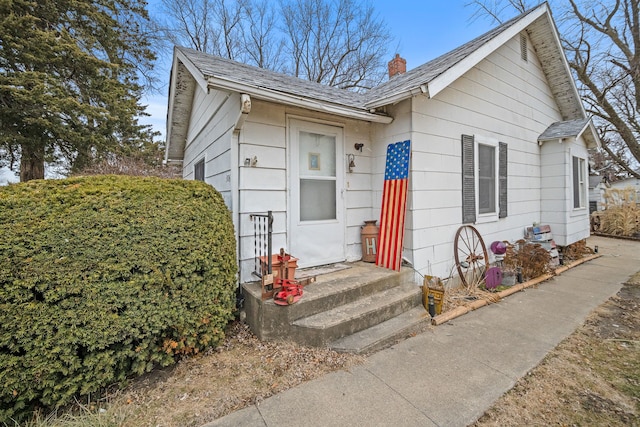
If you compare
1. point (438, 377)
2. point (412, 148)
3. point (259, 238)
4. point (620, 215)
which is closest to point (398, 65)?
point (412, 148)

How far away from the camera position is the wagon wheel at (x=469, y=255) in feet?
15.4

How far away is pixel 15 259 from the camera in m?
1.98

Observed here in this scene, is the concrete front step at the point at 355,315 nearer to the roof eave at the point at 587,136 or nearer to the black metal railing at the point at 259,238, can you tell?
the black metal railing at the point at 259,238

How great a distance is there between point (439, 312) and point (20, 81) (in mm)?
11787

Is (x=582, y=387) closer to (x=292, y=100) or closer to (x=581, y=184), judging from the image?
(x=292, y=100)

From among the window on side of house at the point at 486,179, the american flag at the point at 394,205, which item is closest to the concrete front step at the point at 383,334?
the american flag at the point at 394,205

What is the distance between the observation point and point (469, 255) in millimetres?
4852

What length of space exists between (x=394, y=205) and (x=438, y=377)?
2355 millimetres

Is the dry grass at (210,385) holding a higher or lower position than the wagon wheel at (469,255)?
lower

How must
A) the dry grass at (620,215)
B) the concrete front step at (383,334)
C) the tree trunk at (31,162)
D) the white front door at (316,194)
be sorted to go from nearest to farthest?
the concrete front step at (383,334), the white front door at (316,194), the tree trunk at (31,162), the dry grass at (620,215)

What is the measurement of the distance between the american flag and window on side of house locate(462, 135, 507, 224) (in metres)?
1.45

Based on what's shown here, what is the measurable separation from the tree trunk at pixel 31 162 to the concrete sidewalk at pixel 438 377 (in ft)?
37.3

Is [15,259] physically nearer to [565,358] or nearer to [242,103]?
[242,103]

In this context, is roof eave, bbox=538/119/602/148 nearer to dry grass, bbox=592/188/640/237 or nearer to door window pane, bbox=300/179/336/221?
dry grass, bbox=592/188/640/237
